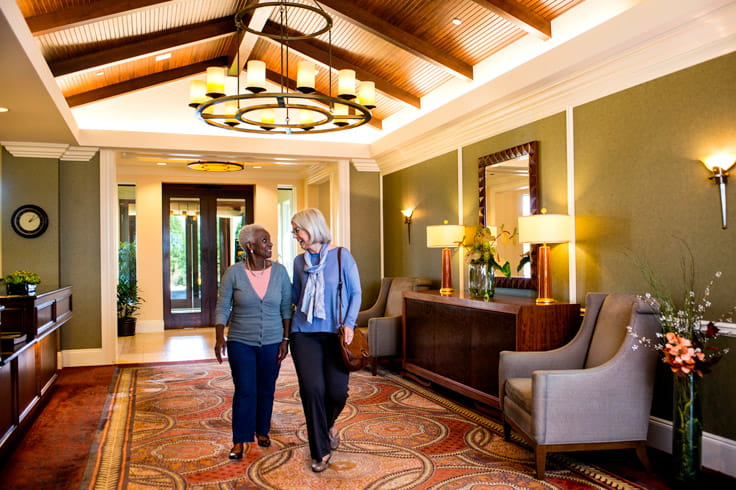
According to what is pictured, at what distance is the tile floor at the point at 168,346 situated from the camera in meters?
7.65

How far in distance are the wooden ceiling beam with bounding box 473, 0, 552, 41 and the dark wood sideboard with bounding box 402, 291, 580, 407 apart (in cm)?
208

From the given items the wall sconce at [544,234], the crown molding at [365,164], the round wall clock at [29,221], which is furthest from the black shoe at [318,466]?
the crown molding at [365,164]

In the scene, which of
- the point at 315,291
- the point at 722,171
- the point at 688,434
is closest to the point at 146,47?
the point at 315,291

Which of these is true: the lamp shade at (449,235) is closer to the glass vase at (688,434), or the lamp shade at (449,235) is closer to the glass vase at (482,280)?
the glass vase at (482,280)

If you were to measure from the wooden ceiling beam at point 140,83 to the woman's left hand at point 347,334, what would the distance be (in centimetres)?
481

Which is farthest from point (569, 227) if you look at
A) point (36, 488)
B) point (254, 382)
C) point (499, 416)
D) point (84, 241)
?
point (84, 241)

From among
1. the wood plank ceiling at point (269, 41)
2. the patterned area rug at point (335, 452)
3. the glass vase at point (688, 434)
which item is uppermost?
the wood plank ceiling at point (269, 41)

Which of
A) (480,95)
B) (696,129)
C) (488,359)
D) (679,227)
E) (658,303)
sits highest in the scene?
(480,95)

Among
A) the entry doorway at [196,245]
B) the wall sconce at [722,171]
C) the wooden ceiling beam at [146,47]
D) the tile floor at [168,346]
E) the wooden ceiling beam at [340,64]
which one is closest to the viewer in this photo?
the wall sconce at [722,171]

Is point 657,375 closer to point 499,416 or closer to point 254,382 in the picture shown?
point 499,416

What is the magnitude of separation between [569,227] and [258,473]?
2.83 metres

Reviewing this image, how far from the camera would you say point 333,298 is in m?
3.43

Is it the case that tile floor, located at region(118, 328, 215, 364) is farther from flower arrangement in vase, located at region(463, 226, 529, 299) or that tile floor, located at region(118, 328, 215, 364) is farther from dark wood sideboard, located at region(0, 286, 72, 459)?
flower arrangement in vase, located at region(463, 226, 529, 299)

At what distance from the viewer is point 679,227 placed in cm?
365
